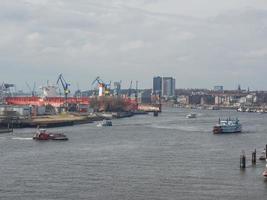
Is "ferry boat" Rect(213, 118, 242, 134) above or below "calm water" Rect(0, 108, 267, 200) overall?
above

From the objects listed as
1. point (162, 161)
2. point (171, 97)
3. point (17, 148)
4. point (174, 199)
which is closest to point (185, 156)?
point (162, 161)

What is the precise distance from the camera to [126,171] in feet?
59.4

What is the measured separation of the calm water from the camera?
49.5 ft

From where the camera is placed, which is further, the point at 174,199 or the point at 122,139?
the point at 122,139

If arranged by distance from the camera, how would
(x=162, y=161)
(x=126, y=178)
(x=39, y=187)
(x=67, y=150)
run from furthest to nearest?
(x=67, y=150) → (x=162, y=161) → (x=126, y=178) → (x=39, y=187)

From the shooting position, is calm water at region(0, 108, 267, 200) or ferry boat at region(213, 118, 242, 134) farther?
ferry boat at region(213, 118, 242, 134)

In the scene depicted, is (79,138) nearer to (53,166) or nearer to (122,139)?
(122,139)

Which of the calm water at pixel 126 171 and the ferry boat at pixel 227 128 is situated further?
the ferry boat at pixel 227 128

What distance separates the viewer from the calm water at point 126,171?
15.1m

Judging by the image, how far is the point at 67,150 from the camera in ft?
77.8

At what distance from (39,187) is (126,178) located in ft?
8.01

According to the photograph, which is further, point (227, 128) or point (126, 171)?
point (227, 128)

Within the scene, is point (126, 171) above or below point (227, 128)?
below

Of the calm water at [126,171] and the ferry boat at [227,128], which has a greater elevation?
the ferry boat at [227,128]
